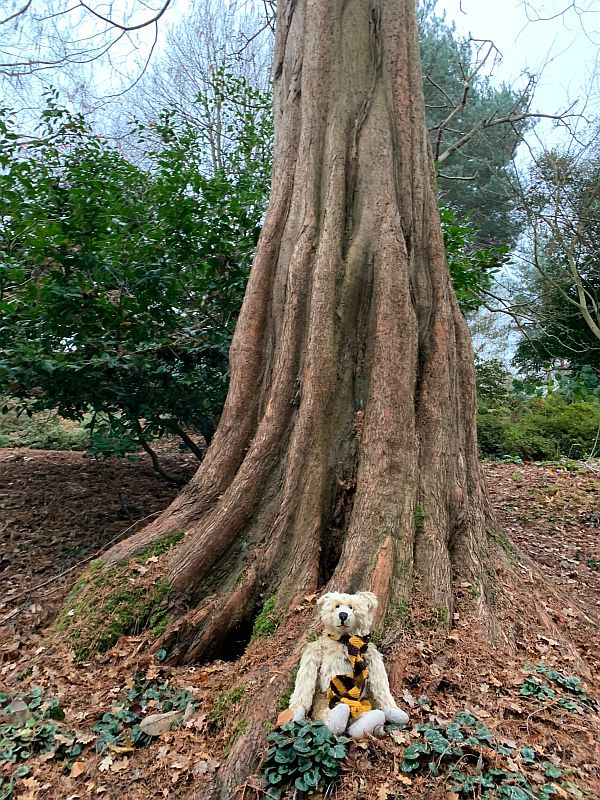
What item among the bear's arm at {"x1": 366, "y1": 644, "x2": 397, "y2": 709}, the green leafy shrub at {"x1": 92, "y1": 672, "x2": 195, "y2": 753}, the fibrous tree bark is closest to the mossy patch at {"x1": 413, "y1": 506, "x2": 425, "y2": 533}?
the fibrous tree bark

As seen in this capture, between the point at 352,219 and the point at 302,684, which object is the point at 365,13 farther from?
the point at 302,684

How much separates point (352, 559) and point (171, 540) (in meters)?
1.37

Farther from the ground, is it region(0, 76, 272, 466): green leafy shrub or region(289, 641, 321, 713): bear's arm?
region(0, 76, 272, 466): green leafy shrub

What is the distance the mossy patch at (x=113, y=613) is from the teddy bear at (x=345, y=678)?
4.47 feet

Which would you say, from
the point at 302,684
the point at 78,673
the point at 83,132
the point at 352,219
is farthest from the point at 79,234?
the point at 302,684

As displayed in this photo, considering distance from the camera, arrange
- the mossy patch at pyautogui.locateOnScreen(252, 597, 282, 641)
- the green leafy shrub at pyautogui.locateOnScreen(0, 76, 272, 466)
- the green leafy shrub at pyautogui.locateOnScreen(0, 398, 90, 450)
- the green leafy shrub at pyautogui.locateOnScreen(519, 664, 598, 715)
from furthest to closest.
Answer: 1. the green leafy shrub at pyautogui.locateOnScreen(0, 398, 90, 450)
2. the green leafy shrub at pyautogui.locateOnScreen(0, 76, 272, 466)
3. the mossy patch at pyautogui.locateOnScreen(252, 597, 282, 641)
4. the green leafy shrub at pyautogui.locateOnScreen(519, 664, 598, 715)

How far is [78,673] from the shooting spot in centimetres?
352

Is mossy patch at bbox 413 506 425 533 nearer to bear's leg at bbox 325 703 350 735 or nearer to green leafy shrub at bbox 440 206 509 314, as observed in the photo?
bear's leg at bbox 325 703 350 735

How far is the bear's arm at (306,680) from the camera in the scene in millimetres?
2650

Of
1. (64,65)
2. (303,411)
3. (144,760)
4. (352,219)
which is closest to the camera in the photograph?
(144,760)

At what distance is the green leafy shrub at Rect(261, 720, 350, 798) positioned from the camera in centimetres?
241

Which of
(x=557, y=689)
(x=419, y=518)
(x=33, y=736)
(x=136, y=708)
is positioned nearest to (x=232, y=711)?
(x=136, y=708)

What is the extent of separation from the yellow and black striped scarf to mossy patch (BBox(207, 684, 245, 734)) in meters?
0.59

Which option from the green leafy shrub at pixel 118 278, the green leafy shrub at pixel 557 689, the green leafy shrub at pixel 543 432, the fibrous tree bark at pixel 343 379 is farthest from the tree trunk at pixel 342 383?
the green leafy shrub at pixel 543 432
